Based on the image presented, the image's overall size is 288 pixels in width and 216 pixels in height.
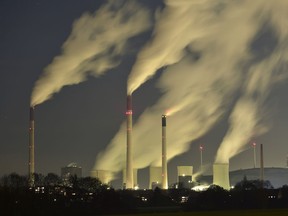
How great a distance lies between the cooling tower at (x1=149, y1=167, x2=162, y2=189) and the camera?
117 meters

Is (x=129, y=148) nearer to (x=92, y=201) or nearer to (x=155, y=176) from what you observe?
(x=155, y=176)

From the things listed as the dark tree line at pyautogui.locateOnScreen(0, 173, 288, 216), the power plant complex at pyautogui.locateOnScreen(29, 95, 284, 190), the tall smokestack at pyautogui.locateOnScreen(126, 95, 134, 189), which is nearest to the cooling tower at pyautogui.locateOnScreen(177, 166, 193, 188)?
the power plant complex at pyautogui.locateOnScreen(29, 95, 284, 190)

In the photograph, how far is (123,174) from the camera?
378 feet

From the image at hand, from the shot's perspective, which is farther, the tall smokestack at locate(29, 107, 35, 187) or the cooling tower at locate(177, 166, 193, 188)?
the cooling tower at locate(177, 166, 193, 188)

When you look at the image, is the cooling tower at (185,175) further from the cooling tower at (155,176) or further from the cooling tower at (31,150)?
the cooling tower at (31,150)

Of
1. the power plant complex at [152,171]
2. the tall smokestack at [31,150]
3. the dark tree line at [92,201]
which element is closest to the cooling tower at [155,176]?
the power plant complex at [152,171]

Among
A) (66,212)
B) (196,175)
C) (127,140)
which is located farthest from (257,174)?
(66,212)

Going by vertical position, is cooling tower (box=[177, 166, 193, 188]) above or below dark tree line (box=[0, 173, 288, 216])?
above

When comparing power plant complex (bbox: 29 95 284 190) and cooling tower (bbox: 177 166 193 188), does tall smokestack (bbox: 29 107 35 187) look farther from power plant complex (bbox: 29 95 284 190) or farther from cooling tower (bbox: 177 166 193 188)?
cooling tower (bbox: 177 166 193 188)

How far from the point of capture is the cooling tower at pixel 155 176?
385ft

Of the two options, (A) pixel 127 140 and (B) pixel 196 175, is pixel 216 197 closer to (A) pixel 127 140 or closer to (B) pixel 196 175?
(A) pixel 127 140

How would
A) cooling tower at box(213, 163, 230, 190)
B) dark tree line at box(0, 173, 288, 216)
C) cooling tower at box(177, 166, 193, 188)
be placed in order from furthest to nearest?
cooling tower at box(177, 166, 193, 188) → cooling tower at box(213, 163, 230, 190) → dark tree line at box(0, 173, 288, 216)

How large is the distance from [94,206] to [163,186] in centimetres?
5291

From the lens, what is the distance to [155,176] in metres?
118
